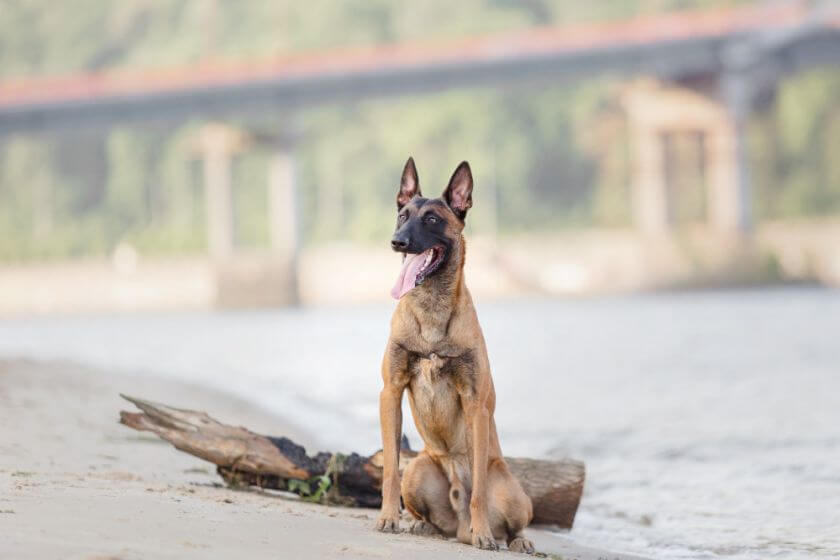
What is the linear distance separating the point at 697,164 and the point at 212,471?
6528 centimetres

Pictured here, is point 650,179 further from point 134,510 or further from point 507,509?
point 134,510

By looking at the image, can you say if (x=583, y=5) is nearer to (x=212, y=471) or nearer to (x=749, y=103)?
(x=749, y=103)

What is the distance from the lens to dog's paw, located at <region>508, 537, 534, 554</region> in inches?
230

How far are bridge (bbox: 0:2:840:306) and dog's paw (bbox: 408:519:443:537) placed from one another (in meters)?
51.5

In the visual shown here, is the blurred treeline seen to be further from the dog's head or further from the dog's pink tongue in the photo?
the dog's pink tongue

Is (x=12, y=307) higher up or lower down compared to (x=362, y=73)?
lower down

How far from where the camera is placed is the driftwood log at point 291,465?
6.69 metres

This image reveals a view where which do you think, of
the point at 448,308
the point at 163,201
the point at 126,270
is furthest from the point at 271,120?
the point at 448,308

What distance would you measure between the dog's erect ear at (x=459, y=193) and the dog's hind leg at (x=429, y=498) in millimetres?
1159

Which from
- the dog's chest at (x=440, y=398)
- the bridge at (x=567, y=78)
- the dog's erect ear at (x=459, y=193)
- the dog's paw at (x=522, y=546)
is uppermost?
→ the bridge at (x=567, y=78)

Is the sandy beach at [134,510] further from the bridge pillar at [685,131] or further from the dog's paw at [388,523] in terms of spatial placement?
the bridge pillar at [685,131]

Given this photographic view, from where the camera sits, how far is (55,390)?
35.3 ft

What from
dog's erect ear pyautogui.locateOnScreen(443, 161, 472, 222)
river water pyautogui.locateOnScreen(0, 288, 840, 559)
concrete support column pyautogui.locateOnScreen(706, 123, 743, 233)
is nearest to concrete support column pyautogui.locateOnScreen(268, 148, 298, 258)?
concrete support column pyautogui.locateOnScreen(706, 123, 743, 233)

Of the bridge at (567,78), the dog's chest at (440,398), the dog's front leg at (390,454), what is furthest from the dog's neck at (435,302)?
the bridge at (567,78)
